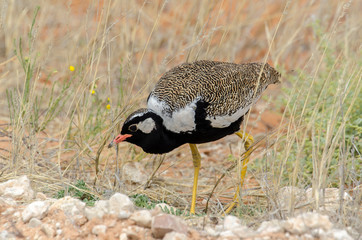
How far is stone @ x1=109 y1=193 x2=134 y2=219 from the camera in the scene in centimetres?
237

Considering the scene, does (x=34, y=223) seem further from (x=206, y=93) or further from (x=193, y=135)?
(x=206, y=93)

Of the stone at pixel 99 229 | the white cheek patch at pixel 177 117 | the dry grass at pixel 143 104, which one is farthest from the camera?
the white cheek patch at pixel 177 117

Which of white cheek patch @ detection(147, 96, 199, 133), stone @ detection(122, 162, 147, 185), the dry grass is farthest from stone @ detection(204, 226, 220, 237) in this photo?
stone @ detection(122, 162, 147, 185)

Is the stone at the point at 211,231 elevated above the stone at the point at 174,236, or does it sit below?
below

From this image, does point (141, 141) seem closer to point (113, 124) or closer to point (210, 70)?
point (113, 124)

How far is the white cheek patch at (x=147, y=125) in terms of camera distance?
10.5 feet

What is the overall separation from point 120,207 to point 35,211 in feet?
1.27

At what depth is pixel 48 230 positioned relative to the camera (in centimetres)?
235

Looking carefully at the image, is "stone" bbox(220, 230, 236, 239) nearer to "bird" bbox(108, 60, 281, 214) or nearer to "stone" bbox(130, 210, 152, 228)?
"stone" bbox(130, 210, 152, 228)

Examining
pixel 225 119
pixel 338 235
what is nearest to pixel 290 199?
pixel 338 235

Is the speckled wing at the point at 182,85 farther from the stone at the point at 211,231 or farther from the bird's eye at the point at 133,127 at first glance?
the stone at the point at 211,231

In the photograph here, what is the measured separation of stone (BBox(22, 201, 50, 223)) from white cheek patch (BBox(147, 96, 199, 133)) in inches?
39.8

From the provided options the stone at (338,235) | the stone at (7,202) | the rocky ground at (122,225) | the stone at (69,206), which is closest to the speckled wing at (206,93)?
the rocky ground at (122,225)

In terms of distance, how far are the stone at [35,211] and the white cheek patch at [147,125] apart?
0.89 m
